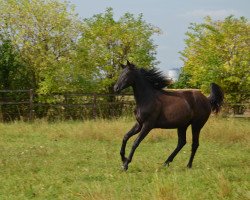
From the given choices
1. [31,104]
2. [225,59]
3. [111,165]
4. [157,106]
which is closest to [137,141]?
[157,106]

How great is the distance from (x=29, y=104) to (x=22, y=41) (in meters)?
3.25

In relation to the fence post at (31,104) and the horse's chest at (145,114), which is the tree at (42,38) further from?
the horse's chest at (145,114)

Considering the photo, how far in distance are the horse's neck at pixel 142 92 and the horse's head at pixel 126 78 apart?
0.16m

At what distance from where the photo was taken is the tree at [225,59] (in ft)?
75.5

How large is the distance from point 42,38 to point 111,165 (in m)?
14.1

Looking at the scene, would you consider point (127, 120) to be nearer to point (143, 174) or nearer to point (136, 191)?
point (143, 174)

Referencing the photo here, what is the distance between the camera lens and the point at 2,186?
23.8ft

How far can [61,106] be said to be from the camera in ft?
72.5

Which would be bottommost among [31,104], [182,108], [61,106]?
[61,106]

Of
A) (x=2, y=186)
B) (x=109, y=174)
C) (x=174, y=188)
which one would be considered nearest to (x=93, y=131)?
(x=109, y=174)

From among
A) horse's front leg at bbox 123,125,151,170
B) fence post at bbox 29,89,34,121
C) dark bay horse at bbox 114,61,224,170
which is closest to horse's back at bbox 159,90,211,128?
dark bay horse at bbox 114,61,224,170

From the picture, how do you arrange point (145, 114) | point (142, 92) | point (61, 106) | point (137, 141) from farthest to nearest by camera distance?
1. point (61, 106)
2. point (142, 92)
3. point (145, 114)
4. point (137, 141)

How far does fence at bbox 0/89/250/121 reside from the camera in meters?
21.2

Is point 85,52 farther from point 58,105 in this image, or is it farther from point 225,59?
point 225,59
